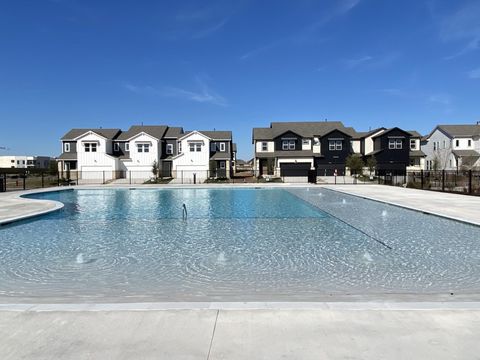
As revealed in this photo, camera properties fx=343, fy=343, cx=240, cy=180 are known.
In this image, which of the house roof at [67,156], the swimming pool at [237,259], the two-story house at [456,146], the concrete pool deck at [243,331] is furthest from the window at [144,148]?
the concrete pool deck at [243,331]

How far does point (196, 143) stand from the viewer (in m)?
45.1

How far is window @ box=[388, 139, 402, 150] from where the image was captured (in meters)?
46.7

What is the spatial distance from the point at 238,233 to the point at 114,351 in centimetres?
718

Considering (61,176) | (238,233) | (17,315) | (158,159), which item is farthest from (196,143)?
(17,315)

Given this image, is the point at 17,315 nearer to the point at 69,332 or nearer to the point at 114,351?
the point at 69,332

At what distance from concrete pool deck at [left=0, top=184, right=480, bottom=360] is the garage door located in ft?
135

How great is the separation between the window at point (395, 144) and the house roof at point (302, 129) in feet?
19.9

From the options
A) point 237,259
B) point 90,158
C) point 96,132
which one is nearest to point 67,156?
point 90,158

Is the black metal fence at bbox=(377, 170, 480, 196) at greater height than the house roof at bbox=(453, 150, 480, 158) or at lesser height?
lesser

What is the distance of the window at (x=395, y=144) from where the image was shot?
4666cm

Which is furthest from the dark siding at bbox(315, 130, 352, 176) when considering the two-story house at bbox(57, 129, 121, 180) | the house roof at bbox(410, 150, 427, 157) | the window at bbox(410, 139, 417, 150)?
the two-story house at bbox(57, 129, 121, 180)

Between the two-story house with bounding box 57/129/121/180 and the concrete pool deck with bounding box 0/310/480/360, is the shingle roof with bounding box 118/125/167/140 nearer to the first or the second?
the two-story house with bounding box 57/129/121/180

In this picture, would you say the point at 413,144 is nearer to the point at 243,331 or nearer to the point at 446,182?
the point at 446,182

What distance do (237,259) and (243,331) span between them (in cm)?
376
